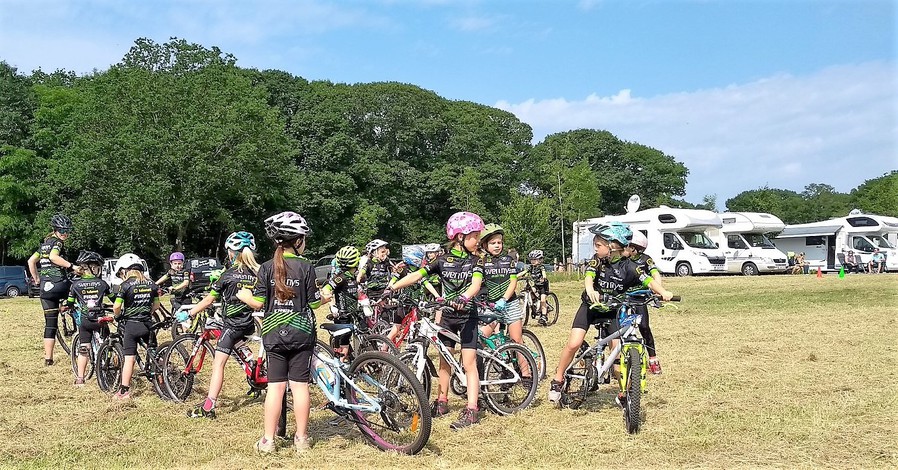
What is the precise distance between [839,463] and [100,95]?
36.6 m

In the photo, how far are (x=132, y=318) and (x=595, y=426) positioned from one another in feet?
16.2

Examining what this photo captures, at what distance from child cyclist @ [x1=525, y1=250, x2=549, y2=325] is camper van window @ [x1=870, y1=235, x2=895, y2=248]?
25033mm

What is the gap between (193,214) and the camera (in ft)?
110

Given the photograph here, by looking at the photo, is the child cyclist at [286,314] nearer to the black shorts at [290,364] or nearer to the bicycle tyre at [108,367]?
the black shorts at [290,364]

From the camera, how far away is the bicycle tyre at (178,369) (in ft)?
24.6

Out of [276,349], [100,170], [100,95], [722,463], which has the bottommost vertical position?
[722,463]

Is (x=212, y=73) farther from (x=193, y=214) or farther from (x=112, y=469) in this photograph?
(x=112, y=469)

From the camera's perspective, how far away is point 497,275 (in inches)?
318

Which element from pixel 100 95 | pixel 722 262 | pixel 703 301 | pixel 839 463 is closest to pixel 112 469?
pixel 839 463

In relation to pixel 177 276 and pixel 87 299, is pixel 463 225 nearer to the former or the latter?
pixel 87 299

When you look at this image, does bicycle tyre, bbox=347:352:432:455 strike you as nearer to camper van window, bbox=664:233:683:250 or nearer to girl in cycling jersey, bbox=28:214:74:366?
girl in cycling jersey, bbox=28:214:74:366

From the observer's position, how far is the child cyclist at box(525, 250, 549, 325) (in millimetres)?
14383

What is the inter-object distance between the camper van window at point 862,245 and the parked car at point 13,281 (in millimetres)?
35902

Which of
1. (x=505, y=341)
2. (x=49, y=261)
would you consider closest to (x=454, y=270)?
(x=505, y=341)
